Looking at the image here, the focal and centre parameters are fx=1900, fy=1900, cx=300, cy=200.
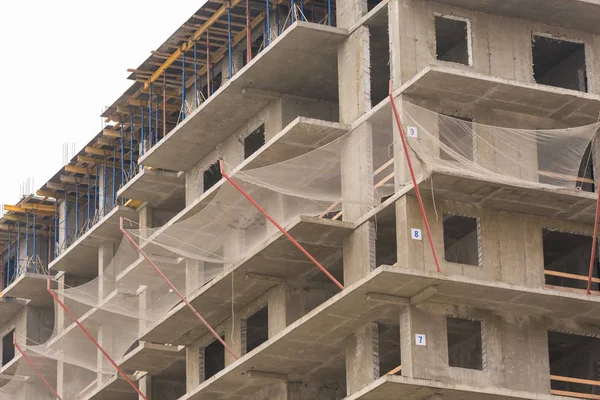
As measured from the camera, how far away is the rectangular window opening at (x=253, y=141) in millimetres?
61562

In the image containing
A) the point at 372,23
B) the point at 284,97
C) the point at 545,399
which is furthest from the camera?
the point at 284,97

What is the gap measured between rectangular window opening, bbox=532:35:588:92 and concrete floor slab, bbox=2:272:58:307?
24227 mm

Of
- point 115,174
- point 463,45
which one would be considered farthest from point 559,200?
point 115,174

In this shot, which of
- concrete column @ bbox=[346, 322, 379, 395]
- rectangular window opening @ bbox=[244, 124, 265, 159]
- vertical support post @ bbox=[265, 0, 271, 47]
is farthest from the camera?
rectangular window opening @ bbox=[244, 124, 265, 159]

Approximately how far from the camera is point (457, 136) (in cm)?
5191

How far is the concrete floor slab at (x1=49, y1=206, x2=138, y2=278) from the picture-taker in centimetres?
6856

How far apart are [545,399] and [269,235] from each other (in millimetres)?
9714

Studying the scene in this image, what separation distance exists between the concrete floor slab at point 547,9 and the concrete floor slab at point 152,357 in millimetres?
16611

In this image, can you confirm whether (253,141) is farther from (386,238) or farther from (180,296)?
(386,238)

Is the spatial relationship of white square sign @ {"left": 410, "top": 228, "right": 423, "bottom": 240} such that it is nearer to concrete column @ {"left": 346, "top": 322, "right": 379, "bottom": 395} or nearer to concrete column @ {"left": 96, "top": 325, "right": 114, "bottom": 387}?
concrete column @ {"left": 346, "top": 322, "right": 379, "bottom": 395}

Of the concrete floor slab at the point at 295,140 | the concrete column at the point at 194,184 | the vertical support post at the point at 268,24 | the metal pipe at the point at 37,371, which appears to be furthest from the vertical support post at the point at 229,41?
the metal pipe at the point at 37,371

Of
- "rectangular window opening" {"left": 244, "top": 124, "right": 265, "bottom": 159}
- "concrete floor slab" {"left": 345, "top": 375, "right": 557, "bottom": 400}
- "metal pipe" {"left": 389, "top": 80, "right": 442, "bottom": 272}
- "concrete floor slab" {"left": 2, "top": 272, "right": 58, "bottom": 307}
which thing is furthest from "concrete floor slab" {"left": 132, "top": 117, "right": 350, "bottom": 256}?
Answer: "concrete floor slab" {"left": 2, "top": 272, "right": 58, "bottom": 307}

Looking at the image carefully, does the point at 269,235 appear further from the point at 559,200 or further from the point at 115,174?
the point at 115,174

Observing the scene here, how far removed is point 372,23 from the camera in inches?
2151
